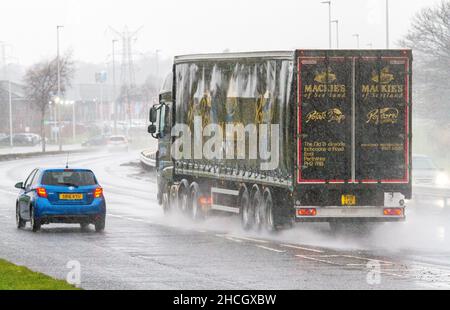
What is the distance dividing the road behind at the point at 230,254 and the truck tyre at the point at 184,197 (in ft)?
1.05

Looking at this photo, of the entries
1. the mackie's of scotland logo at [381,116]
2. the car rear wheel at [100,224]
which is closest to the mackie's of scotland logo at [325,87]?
the mackie's of scotland logo at [381,116]

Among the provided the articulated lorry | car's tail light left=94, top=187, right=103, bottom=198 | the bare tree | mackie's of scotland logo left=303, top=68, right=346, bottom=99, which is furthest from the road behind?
the bare tree

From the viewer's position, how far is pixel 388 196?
992 inches

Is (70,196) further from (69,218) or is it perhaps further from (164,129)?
(164,129)

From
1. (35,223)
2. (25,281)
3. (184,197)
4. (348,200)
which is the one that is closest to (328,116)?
(348,200)

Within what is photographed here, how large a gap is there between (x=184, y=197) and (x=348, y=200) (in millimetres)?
7792

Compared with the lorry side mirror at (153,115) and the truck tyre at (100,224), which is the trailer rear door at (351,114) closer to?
the truck tyre at (100,224)

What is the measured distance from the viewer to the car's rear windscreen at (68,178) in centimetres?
2761

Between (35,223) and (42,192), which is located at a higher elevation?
(42,192)

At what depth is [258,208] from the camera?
2672cm

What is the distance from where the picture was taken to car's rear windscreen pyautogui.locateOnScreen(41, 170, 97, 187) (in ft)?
90.6

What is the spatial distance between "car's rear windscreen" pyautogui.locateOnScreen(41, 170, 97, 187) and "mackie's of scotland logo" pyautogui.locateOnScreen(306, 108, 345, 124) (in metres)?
5.63

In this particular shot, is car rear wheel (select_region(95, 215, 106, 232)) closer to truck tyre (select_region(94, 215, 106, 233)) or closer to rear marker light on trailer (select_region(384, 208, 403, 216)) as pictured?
truck tyre (select_region(94, 215, 106, 233))

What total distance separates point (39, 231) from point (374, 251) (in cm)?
838
